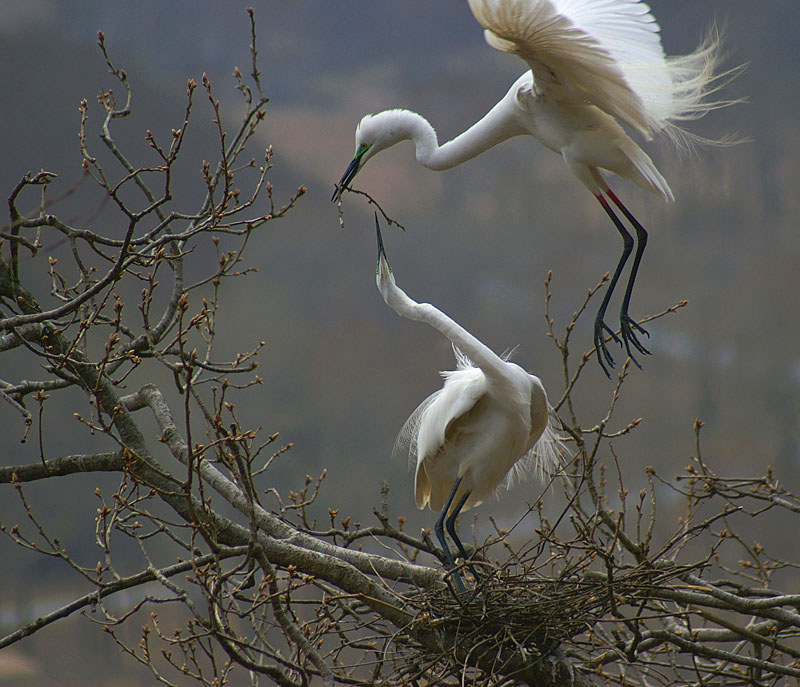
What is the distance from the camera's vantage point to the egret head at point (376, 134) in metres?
1.71

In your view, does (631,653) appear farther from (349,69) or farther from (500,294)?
(349,69)

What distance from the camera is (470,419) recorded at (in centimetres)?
197

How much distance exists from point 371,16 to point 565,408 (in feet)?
7.47

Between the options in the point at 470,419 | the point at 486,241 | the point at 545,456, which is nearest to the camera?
the point at 470,419

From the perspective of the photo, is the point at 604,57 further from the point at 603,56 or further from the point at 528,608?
the point at 528,608

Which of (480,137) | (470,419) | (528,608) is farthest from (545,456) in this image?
(480,137)

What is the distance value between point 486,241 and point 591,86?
2.69 meters

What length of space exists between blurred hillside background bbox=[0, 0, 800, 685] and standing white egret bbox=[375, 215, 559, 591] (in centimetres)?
186

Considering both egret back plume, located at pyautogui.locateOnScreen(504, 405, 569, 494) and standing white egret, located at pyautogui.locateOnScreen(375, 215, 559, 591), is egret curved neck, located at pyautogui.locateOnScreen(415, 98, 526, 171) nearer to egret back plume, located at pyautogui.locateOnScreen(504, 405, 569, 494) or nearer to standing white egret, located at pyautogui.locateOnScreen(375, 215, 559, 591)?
standing white egret, located at pyautogui.locateOnScreen(375, 215, 559, 591)

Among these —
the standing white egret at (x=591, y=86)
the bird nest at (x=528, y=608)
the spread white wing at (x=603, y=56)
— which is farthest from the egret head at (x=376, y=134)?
the bird nest at (x=528, y=608)

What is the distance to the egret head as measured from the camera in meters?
1.71

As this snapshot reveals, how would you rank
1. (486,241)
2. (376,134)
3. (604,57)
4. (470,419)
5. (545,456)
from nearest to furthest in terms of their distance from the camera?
(604,57)
(376,134)
(470,419)
(545,456)
(486,241)

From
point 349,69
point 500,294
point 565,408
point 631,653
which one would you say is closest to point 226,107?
point 349,69

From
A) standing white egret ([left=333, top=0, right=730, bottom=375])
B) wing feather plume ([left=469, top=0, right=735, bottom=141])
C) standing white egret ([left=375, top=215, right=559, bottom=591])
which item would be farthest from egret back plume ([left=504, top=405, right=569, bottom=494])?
wing feather plume ([left=469, top=0, right=735, bottom=141])
